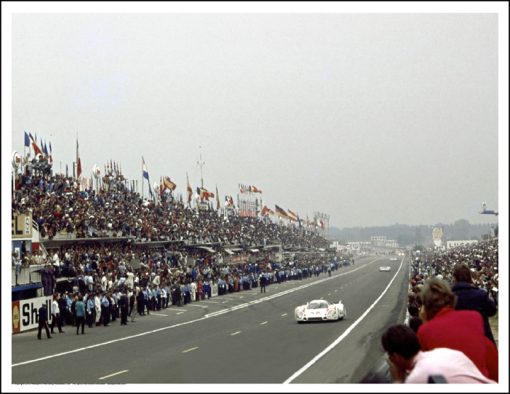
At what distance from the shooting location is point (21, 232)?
89.5 feet

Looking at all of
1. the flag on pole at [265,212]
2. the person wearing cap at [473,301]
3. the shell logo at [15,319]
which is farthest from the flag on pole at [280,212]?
the person wearing cap at [473,301]

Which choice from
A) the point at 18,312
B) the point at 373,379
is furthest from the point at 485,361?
the point at 18,312

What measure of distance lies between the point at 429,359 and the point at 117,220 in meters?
36.4

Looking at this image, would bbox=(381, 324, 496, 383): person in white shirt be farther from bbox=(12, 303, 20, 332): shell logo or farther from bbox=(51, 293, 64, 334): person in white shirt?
bbox=(51, 293, 64, 334): person in white shirt

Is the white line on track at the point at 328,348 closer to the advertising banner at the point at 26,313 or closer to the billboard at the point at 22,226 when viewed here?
the advertising banner at the point at 26,313

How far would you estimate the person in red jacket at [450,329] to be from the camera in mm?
6242

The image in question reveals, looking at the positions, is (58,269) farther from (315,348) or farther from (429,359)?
(429,359)

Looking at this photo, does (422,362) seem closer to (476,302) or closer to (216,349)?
(476,302)

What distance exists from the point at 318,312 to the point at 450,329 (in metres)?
22.7

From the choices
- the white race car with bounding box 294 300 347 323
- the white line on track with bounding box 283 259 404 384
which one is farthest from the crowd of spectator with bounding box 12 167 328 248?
the white line on track with bounding box 283 259 404 384

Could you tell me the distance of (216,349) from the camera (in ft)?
67.2

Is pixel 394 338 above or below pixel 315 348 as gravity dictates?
above

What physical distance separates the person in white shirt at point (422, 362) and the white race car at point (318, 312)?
22.8m

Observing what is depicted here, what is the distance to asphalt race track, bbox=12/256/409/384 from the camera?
51.8 ft
